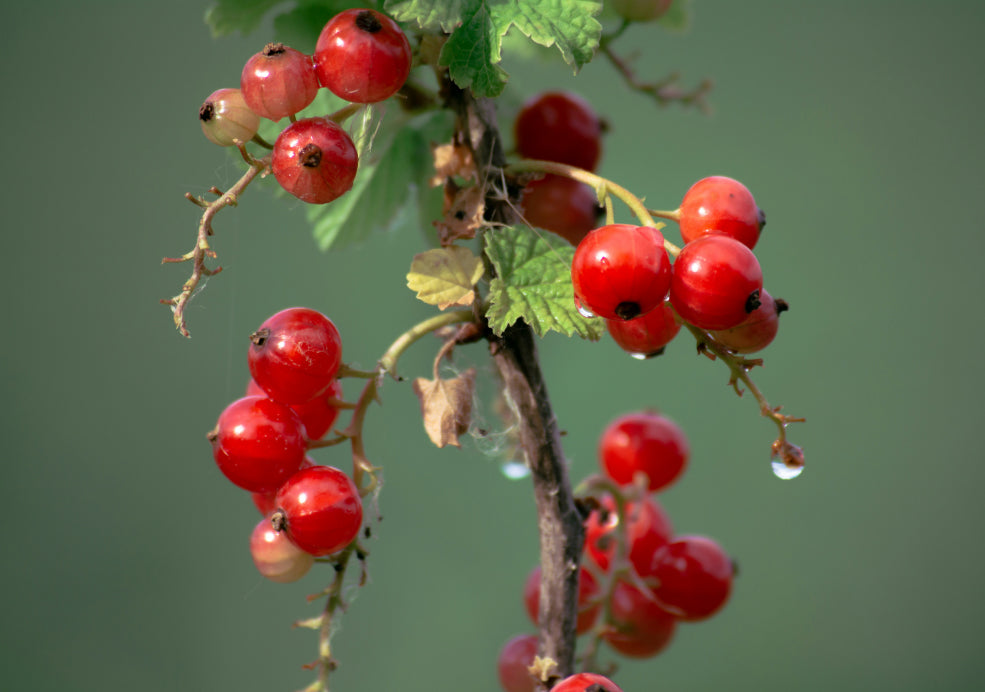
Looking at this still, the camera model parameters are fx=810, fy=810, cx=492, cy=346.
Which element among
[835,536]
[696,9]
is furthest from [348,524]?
[696,9]

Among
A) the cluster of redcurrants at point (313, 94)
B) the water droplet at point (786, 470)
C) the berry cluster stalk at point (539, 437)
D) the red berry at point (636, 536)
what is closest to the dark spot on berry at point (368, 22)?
the cluster of redcurrants at point (313, 94)

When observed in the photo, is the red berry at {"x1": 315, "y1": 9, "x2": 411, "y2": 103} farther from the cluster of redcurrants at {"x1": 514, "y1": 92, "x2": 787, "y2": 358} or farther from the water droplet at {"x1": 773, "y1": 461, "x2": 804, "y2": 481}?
the water droplet at {"x1": 773, "y1": 461, "x2": 804, "y2": 481}

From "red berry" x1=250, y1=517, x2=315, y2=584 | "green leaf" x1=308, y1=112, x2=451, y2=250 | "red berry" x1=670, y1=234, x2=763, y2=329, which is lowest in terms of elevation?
"red berry" x1=250, y1=517, x2=315, y2=584

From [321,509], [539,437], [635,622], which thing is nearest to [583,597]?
[635,622]

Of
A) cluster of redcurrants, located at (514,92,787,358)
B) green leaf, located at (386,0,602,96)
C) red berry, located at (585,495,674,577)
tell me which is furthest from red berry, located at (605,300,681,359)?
red berry, located at (585,495,674,577)

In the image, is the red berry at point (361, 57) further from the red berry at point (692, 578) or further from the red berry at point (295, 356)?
the red berry at point (692, 578)

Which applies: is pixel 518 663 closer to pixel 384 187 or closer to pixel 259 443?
pixel 259 443

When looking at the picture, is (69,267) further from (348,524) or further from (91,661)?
(348,524)
